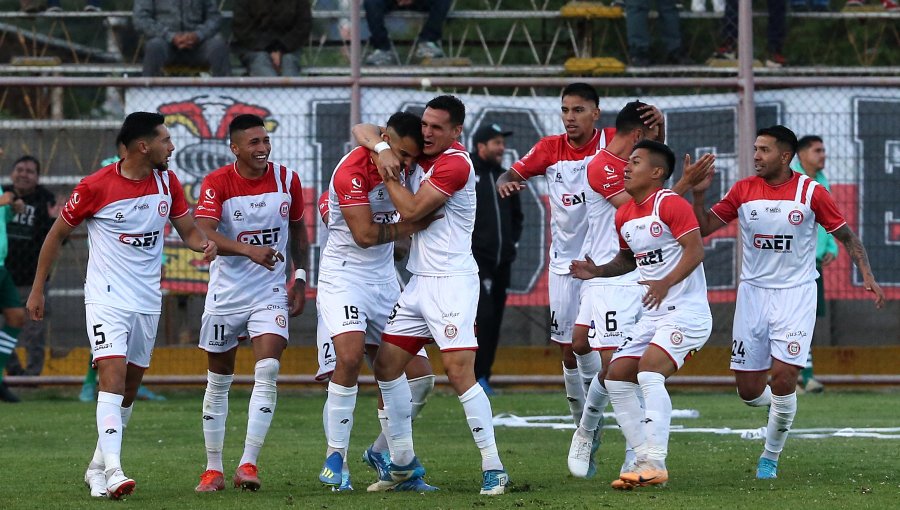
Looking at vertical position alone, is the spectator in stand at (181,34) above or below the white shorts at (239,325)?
above

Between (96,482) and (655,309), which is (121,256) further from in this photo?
(655,309)

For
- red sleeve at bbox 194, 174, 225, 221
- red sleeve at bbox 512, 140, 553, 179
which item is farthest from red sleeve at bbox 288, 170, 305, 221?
red sleeve at bbox 512, 140, 553, 179

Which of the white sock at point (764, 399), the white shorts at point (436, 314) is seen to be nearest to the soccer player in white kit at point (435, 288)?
the white shorts at point (436, 314)

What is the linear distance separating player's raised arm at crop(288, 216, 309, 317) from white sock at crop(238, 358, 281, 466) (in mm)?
534

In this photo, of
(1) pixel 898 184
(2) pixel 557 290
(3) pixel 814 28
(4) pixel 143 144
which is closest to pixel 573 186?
(2) pixel 557 290

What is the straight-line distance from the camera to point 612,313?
382 inches

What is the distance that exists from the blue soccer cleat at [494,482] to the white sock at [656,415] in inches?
35.8

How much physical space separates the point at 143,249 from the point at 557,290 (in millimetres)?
3289

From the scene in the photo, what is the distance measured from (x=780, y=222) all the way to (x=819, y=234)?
18.4ft

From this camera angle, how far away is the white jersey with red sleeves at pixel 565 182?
10266 millimetres

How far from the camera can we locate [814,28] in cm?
1850

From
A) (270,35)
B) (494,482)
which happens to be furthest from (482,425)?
(270,35)

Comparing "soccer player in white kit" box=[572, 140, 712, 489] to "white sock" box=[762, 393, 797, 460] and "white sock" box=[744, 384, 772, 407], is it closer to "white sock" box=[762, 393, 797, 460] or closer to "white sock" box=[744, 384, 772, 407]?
"white sock" box=[762, 393, 797, 460]

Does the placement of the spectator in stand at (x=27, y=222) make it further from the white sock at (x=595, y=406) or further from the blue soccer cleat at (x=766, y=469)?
the blue soccer cleat at (x=766, y=469)
